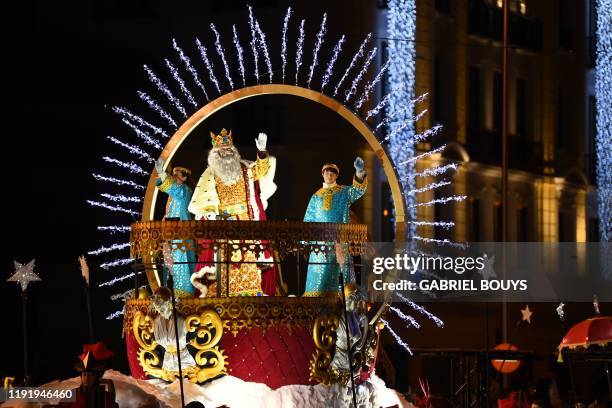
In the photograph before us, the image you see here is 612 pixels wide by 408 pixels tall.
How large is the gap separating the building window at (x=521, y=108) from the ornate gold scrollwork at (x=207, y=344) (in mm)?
24760

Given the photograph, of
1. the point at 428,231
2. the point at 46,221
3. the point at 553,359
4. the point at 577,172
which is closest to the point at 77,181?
the point at 46,221

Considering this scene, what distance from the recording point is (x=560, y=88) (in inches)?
1730

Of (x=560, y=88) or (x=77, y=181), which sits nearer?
(x=77, y=181)

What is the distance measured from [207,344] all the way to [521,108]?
25298 mm

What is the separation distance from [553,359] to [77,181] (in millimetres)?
9911

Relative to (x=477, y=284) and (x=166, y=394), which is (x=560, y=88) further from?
(x=166, y=394)

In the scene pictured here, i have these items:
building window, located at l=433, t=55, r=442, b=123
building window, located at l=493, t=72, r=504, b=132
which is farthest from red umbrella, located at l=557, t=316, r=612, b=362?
building window, located at l=493, t=72, r=504, b=132

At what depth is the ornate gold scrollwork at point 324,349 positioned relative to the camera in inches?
714

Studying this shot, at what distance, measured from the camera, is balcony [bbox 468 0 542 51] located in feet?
130

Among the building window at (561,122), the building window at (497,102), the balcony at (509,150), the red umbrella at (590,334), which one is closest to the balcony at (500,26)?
the building window at (497,102)

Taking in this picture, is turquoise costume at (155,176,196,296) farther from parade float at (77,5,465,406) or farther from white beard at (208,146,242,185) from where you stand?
white beard at (208,146,242,185)

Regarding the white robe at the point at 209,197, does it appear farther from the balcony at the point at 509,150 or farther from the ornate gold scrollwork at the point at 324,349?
the balcony at the point at 509,150

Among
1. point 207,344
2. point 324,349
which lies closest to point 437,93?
point 324,349

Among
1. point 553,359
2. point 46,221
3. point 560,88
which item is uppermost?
point 560,88
